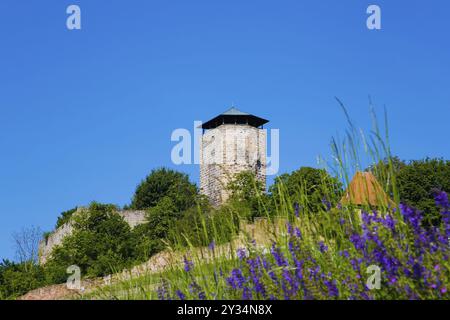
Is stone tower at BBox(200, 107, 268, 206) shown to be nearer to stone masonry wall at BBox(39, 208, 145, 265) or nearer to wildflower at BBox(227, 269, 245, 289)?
stone masonry wall at BBox(39, 208, 145, 265)

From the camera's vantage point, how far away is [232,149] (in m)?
67.6

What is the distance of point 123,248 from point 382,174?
115 feet

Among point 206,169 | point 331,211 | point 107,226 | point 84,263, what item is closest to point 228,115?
point 206,169

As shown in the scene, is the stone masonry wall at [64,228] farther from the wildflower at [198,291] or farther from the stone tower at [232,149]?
the wildflower at [198,291]

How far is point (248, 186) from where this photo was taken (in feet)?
160

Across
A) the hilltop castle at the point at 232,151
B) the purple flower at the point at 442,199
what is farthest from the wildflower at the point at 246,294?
the hilltop castle at the point at 232,151

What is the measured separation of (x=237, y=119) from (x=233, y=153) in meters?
5.31

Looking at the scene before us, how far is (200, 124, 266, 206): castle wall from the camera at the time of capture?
6682 cm

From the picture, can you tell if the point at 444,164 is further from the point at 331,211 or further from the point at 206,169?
the point at 331,211

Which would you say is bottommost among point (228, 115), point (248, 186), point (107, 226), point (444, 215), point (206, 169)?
point (444, 215)

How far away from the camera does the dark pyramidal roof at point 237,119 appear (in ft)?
233

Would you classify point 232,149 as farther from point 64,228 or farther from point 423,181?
point 423,181

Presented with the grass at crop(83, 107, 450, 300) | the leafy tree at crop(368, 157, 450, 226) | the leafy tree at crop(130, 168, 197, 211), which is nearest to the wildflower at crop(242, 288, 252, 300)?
the grass at crop(83, 107, 450, 300)
